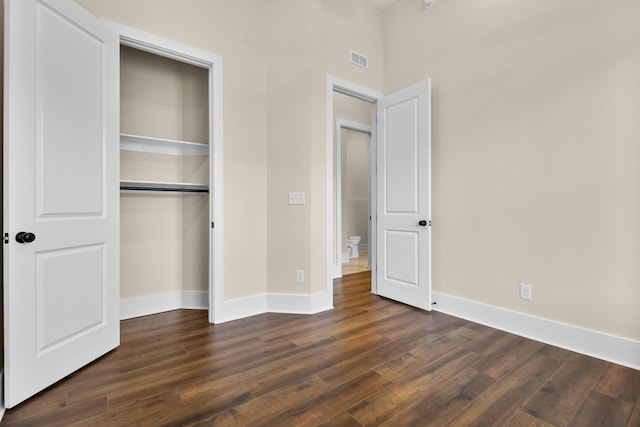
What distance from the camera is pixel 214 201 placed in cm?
270

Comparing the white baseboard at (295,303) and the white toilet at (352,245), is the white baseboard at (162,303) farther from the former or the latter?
the white toilet at (352,245)

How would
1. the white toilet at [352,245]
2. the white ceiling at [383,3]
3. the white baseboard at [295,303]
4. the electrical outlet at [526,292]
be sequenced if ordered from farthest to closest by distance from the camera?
1. the white toilet at [352,245]
2. the white ceiling at [383,3]
3. the white baseboard at [295,303]
4. the electrical outlet at [526,292]

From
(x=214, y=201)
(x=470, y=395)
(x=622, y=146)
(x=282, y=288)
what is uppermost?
(x=622, y=146)

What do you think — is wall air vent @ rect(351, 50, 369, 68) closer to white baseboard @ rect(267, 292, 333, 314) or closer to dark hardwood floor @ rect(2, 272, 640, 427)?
white baseboard @ rect(267, 292, 333, 314)

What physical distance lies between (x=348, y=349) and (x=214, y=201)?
1.70 meters

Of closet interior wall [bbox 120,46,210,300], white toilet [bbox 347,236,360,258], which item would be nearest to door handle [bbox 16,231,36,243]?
closet interior wall [bbox 120,46,210,300]

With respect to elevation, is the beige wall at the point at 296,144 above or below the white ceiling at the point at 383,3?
below

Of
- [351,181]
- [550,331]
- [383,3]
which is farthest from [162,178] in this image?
[351,181]

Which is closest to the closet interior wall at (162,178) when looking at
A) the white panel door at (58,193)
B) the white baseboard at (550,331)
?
the white panel door at (58,193)

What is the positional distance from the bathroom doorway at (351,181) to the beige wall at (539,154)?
61.9 inches

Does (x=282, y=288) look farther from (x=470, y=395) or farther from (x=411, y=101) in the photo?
(x=411, y=101)

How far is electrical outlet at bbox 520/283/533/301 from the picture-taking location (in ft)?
7.86

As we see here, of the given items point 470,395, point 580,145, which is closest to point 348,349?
point 470,395

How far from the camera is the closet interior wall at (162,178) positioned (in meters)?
2.81
